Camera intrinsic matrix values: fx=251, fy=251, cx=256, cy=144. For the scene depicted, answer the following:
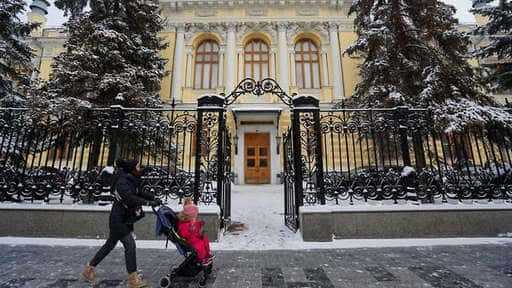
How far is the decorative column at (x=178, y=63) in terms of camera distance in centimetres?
1733

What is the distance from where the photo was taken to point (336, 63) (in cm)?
1759

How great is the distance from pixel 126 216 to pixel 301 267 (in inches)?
103

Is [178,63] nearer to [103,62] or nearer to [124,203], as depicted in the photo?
[103,62]

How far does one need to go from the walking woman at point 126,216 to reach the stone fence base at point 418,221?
10.2 ft

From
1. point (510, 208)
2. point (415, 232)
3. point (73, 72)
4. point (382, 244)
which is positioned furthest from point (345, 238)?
point (73, 72)

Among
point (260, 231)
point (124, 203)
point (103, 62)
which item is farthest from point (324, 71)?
point (124, 203)

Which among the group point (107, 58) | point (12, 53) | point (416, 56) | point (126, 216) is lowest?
point (126, 216)

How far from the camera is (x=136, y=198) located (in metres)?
3.13

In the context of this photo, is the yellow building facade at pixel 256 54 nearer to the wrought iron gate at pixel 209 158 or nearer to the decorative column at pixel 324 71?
the decorative column at pixel 324 71

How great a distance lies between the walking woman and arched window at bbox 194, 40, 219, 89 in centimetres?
1538

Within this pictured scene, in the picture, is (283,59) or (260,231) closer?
(260,231)

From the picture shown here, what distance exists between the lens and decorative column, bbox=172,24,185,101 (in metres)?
17.3

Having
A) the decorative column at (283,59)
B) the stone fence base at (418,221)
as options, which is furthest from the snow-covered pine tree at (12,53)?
the decorative column at (283,59)

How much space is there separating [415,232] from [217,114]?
5111 millimetres
